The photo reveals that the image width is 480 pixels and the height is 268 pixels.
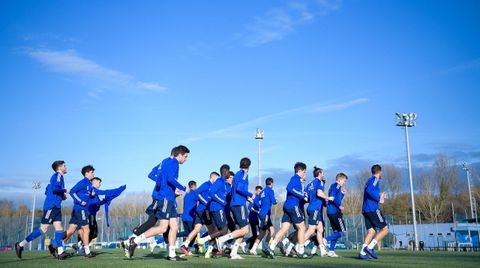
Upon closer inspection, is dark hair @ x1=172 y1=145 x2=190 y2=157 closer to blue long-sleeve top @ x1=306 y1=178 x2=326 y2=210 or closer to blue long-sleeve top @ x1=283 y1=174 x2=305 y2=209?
blue long-sleeve top @ x1=283 y1=174 x2=305 y2=209

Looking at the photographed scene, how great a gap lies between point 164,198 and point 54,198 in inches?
149

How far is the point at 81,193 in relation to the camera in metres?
11.9

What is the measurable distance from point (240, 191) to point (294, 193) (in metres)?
1.53

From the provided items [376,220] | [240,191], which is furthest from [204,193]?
[376,220]

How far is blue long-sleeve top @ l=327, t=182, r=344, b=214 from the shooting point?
42.2 ft

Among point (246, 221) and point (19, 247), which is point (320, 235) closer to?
point (246, 221)

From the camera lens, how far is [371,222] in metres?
11.2

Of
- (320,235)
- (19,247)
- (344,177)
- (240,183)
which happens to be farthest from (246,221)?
(19,247)

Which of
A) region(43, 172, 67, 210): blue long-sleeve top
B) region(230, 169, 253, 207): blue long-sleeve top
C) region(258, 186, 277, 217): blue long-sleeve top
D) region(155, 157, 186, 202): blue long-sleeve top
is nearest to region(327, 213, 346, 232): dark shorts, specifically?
region(258, 186, 277, 217): blue long-sleeve top

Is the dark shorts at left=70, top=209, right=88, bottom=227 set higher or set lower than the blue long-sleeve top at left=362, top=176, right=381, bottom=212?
lower

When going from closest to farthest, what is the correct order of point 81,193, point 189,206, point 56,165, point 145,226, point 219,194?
point 145,226
point 56,165
point 219,194
point 81,193
point 189,206

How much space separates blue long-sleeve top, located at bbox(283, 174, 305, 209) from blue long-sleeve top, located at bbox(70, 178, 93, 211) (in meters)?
5.45

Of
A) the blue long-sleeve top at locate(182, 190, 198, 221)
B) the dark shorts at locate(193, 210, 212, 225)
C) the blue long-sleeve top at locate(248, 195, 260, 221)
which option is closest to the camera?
the dark shorts at locate(193, 210, 212, 225)

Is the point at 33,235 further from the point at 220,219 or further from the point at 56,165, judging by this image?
the point at 220,219
